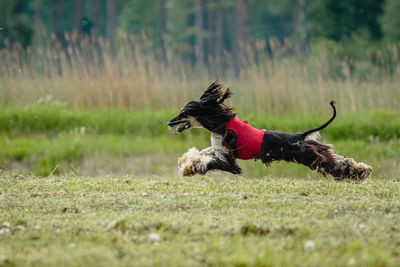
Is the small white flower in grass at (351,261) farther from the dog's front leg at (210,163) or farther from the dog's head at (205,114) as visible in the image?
the dog's head at (205,114)

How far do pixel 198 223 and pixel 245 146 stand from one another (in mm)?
2102

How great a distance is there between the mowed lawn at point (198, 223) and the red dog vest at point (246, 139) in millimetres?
365

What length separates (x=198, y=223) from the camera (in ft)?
13.5

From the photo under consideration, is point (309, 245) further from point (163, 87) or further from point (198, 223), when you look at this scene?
point (163, 87)

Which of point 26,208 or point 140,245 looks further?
point 26,208

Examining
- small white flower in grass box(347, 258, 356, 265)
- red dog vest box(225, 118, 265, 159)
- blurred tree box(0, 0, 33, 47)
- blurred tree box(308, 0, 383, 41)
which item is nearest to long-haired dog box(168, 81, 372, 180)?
red dog vest box(225, 118, 265, 159)

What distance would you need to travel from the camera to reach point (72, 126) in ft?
31.2

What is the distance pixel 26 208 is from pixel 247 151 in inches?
96.8

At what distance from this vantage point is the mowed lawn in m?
3.29

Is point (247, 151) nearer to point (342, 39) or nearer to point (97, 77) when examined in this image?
point (97, 77)

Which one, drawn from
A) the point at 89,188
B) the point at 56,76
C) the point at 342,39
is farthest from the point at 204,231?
the point at 342,39

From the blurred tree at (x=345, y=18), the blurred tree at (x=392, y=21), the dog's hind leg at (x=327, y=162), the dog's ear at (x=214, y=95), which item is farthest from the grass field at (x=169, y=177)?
the blurred tree at (x=345, y=18)

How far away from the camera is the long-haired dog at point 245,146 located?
606 cm

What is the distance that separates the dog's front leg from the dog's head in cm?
31
